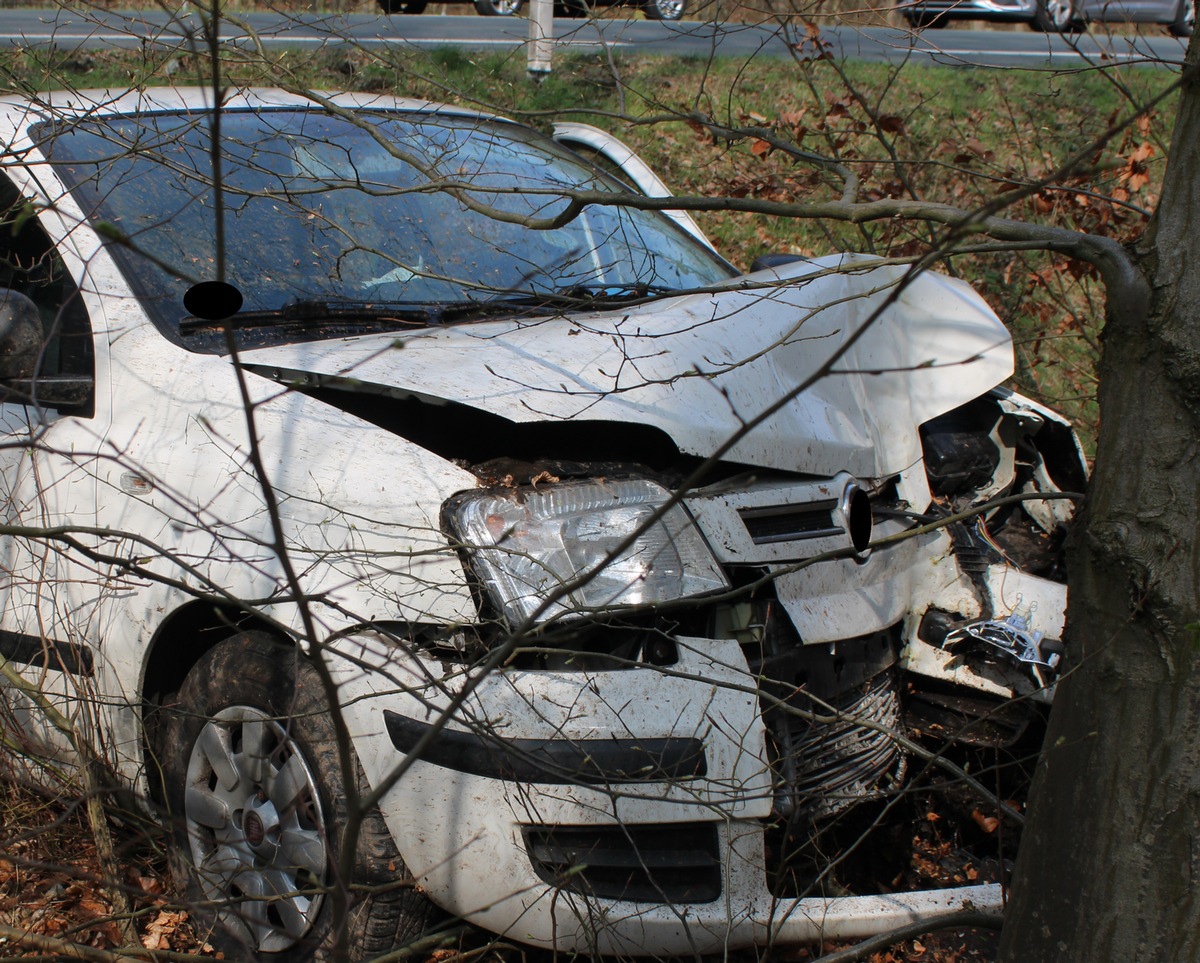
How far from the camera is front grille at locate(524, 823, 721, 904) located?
2.06m

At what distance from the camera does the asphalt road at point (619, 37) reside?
3.58m

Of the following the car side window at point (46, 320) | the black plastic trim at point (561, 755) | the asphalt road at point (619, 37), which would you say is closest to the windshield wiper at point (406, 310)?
the car side window at point (46, 320)

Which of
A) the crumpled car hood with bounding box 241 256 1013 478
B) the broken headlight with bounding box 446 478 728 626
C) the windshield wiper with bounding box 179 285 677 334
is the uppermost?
the windshield wiper with bounding box 179 285 677 334

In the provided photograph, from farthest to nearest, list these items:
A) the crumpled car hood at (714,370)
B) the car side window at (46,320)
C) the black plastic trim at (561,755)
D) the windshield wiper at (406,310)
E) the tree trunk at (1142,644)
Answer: the windshield wiper at (406,310), the car side window at (46,320), the crumpled car hood at (714,370), the black plastic trim at (561,755), the tree trunk at (1142,644)

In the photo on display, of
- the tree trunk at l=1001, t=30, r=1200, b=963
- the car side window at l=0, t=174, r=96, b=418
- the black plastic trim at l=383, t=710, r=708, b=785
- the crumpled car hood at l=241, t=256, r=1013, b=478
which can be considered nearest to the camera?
the tree trunk at l=1001, t=30, r=1200, b=963

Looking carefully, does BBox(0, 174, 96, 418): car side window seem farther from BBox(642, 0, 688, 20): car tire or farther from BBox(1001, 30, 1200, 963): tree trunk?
BBox(1001, 30, 1200, 963): tree trunk

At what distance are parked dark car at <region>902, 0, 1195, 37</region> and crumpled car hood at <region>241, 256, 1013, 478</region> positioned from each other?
0.93 m

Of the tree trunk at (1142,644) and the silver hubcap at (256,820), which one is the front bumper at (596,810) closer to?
the silver hubcap at (256,820)

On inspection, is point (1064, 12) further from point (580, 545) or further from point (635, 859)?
point (635, 859)

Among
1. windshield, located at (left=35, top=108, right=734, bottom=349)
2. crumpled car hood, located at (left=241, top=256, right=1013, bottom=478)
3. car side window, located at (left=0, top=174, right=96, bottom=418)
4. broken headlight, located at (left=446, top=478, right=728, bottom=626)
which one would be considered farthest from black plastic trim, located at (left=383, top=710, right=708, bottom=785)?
car side window, located at (left=0, top=174, right=96, bottom=418)

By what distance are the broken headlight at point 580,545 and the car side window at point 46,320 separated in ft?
3.43

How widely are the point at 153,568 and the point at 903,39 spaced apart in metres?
2.56

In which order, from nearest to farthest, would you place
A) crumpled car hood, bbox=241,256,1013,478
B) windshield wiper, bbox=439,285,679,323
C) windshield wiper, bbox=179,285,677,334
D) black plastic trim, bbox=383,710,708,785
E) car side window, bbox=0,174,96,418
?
black plastic trim, bbox=383,710,708,785, crumpled car hood, bbox=241,256,1013,478, car side window, bbox=0,174,96,418, windshield wiper, bbox=179,285,677,334, windshield wiper, bbox=439,285,679,323

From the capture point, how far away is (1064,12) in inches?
590
